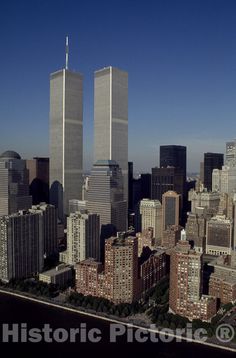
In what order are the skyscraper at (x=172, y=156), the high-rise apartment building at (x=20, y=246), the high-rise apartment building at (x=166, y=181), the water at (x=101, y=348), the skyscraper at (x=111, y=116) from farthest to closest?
the skyscraper at (x=172, y=156) < the high-rise apartment building at (x=166, y=181) < the skyscraper at (x=111, y=116) < the high-rise apartment building at (x=20, y=246) < the water at (x=101, y=348)

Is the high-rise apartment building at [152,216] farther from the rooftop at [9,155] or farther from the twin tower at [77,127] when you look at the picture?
the rooftop at [9,155]

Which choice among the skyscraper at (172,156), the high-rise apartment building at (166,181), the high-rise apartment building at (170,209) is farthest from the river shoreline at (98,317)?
the skyscraper at (172,156)

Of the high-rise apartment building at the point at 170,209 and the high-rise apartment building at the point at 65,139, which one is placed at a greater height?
the high-rise apartment building at the point at 65,139

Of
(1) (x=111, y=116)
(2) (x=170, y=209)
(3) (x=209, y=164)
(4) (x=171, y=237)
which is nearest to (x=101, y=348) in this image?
(4) (x=171, y=237)

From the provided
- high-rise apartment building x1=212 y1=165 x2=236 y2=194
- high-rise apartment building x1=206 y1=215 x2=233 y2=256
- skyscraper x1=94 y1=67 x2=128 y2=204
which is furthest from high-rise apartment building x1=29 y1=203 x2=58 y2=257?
high-rise apartment building x1=212 y1=165 x2=236 y2=194

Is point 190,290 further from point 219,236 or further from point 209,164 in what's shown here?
point 209,164

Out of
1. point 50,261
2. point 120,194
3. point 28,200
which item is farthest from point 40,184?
point 50,261
